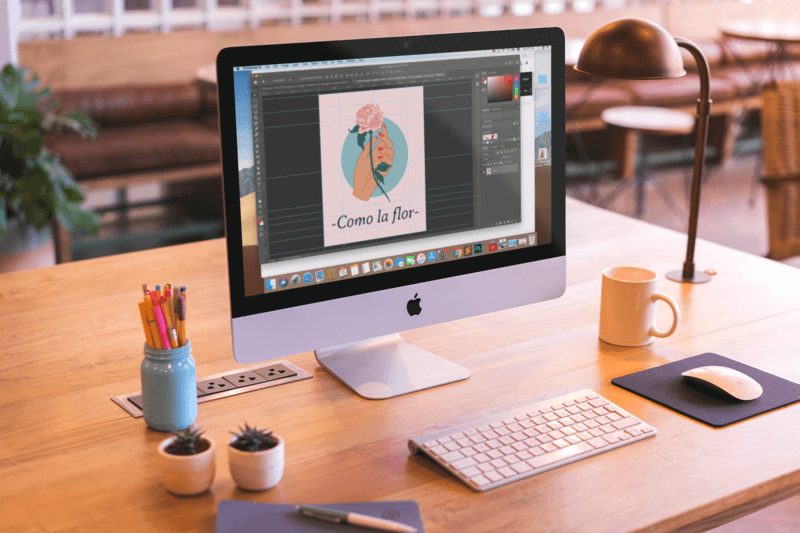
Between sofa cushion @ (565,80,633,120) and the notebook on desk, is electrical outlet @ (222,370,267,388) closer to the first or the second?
the notebook on desk

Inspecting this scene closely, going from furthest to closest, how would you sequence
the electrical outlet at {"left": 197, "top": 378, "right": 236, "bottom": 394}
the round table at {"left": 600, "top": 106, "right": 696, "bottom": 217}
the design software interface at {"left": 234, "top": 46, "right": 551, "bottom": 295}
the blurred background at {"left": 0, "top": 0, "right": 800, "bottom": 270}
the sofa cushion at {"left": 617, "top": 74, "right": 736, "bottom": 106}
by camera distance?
the sofa cushion at {"left": 617, "top": 74, "right": 736, "bottom": 106}
the round table at {"left": 600, "top": 106, "right": 696, "bottom": 217}
the blurred background at {"left": 0, "top": 0, "right": 800, "bottom": 270}
the electrical outlet at {"left": 197, "top": 378, "right": 236, "bottom": 394}
the design software interface at {"left": 234, "top": 46, "right": 551, "bottom": 295}

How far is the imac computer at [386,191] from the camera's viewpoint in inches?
43.4

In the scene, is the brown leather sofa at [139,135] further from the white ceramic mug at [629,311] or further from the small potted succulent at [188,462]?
the small potted succulent at [188,462]

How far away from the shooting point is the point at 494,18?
5.59m

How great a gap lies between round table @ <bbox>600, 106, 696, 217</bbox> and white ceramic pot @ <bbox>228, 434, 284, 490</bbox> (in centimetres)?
375

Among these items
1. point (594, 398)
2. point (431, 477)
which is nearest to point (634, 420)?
point (594, 398)

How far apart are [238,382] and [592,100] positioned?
172 inches

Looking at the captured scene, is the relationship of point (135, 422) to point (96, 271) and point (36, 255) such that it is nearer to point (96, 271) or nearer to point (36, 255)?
point (96, 271)

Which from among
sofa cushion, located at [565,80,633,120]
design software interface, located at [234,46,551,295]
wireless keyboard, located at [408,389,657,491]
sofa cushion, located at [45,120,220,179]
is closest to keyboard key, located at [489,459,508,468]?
wireless keyboard, located at [408,389,657,491]

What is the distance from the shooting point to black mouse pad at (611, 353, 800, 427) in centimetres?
116

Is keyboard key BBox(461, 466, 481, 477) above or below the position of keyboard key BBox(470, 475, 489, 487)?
above

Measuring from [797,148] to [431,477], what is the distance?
79.0 inches

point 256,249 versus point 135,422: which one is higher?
point 256,249

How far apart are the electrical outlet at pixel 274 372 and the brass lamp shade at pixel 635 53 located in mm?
725
